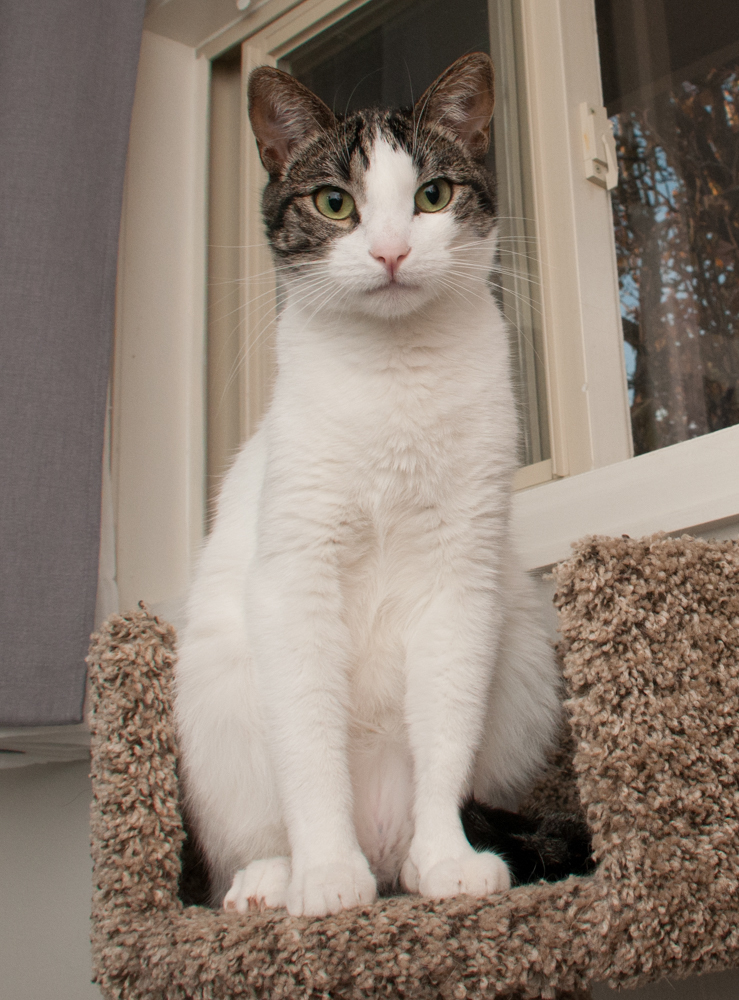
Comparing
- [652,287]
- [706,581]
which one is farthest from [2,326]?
[706,581]

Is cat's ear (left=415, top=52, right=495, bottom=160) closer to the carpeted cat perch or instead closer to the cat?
the cat

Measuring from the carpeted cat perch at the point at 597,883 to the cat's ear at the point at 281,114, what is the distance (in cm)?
74

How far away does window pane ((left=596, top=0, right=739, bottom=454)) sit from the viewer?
1575 mm

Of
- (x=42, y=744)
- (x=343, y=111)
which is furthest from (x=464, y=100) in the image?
(x=42, y=744)

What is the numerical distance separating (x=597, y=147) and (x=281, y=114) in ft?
2.68

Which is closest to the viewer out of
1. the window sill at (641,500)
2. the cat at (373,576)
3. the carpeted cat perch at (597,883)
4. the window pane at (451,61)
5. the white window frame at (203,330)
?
the carpeted cat perch at (597,883)

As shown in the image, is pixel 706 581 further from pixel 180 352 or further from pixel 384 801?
pixel 180 352

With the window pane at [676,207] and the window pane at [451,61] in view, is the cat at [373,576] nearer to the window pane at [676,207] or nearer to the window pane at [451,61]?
the window pane at [451,61]

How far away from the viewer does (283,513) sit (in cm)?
97

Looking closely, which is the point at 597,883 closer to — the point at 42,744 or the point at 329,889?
the point at 329,889

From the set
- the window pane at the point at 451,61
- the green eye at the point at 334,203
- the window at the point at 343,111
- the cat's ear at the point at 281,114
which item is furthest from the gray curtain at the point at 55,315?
the green eye at the point at 334,203

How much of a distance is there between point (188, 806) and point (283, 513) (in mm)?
382

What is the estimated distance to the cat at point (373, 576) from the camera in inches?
35.9

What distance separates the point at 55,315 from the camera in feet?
5.64
